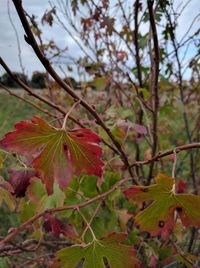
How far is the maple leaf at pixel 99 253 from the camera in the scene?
0.82 meters

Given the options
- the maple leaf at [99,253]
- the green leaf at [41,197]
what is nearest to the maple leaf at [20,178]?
the green leaf at [41,197]

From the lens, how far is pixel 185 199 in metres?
0.79

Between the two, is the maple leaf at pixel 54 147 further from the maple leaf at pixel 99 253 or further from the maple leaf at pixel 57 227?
the maple leaf at pixel 57 227

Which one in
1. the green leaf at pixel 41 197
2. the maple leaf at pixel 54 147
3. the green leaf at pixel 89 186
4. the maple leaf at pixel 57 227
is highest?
the maple leaf at pixel 54 147

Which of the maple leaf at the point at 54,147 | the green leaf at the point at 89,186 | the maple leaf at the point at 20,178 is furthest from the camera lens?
the green leaf at the point at 89,186

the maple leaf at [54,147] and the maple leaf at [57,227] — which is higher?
the maple leaf at [54,147]

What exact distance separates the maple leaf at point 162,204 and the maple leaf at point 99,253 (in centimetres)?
7

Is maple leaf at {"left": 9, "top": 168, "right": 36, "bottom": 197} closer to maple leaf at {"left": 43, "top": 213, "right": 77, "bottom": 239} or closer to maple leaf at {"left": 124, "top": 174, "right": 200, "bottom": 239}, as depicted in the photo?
maple leaf at {"left": 43, "top": 213, "right": 77, "bottom": 239}

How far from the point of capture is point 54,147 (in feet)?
2.49

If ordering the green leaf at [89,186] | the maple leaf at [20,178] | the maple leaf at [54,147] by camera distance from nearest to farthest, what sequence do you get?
1. the maple leaf at [54,147]
2. the maple leaf at [20,178]
3. the green leaf at [89,186]

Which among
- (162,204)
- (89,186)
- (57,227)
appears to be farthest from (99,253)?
(89,186)

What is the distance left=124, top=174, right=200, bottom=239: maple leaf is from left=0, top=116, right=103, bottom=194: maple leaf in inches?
4.5

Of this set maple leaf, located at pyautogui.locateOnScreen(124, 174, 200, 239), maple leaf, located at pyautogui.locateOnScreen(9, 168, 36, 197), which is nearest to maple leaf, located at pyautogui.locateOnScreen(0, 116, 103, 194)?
maple leaf, located at pyautogui.locateOnScreen(124, 174, 200, 239)

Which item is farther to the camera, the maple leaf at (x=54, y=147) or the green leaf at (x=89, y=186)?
the green leaf at (x=89, y=186)
